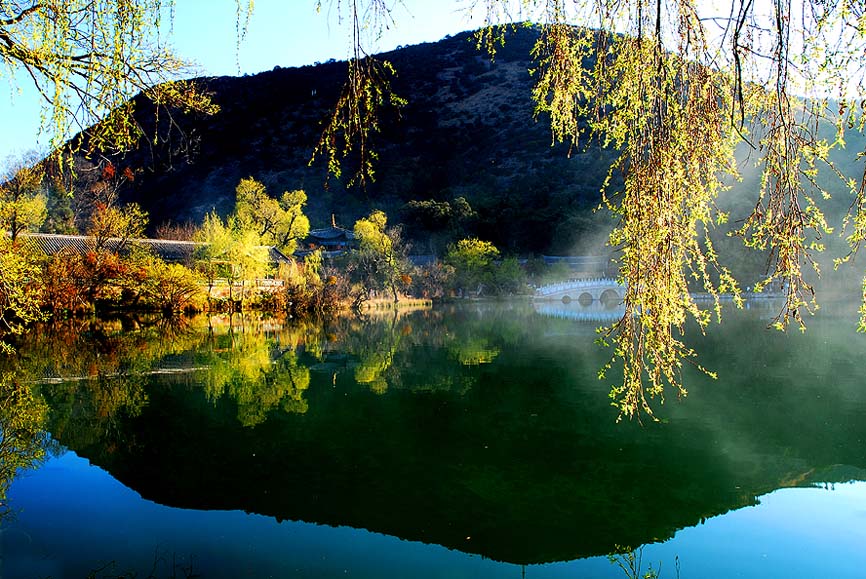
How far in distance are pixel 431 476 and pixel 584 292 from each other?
3518 centimetres

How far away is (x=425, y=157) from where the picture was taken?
66188 mm

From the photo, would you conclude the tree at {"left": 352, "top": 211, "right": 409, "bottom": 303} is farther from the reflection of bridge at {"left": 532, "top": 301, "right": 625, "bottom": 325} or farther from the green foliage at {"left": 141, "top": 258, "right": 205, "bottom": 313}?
the green foliage at {"left": 141, "top": 258, "right": 205, "bottom": 313}

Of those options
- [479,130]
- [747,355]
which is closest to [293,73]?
[479,130]

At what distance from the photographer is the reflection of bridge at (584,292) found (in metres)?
38.3

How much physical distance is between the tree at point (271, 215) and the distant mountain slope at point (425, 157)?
42.2 feet

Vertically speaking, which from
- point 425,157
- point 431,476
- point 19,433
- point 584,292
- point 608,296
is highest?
point 425,157

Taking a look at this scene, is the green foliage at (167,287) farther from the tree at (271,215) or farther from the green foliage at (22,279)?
the tree at (271,215)

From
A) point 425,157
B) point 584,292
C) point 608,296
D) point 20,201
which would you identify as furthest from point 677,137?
point 425,157

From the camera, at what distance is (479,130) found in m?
68.8

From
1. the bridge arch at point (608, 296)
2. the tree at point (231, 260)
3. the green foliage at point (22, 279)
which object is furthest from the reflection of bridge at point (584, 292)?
the green foliage at point (22, 279)

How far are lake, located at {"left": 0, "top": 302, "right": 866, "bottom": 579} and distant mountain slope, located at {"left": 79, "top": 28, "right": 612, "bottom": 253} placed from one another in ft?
124

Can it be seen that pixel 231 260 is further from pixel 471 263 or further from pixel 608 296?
pixel 608 296

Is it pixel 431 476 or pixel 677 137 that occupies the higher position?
pixel 677 137

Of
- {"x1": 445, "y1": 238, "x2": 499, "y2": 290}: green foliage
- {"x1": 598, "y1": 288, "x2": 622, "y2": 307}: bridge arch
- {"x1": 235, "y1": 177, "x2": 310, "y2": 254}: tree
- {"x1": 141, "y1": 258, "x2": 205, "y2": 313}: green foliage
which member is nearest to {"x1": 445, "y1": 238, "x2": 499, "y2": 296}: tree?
{"x1": 445, "y1": 238, "x2": 499, "y2": 290}: green foliage
